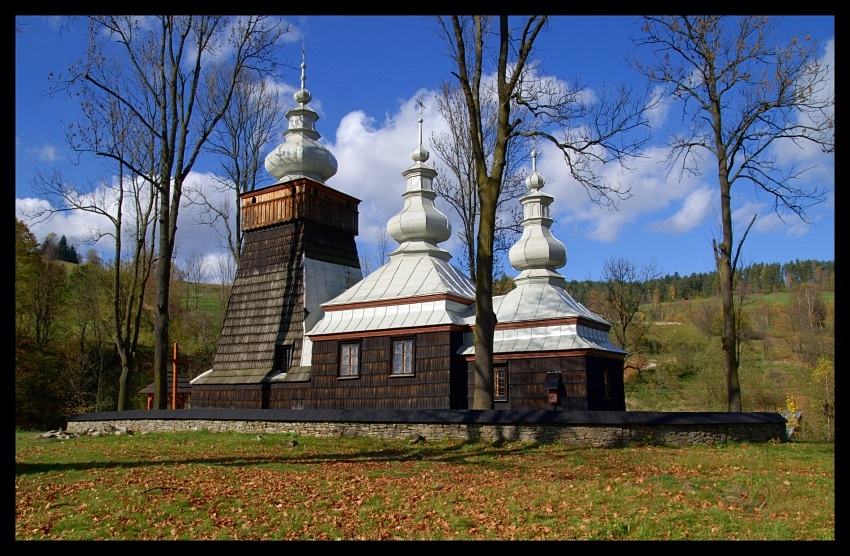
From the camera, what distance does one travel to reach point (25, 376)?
29609 mm

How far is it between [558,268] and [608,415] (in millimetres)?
10915

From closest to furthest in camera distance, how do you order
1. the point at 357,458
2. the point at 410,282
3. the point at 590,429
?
1. the point at 357,458
2. the point at 590,429
3. the point at 410,282

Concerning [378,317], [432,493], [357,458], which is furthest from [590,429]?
[378,317]

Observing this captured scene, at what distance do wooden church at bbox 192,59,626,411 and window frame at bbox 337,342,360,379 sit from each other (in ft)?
0.10

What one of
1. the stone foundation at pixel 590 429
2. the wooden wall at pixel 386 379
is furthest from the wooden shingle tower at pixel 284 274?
the stone foundation at pixel 590 429

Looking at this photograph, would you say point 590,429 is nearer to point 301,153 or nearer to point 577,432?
point 577,432

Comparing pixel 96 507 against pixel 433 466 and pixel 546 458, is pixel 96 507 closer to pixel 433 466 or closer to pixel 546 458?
pixel 433 466

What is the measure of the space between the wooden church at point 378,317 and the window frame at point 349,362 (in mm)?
32

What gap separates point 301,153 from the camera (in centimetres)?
2469

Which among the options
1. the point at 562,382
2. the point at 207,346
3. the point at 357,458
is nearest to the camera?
the point at 357,458

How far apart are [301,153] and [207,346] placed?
22.8 metres

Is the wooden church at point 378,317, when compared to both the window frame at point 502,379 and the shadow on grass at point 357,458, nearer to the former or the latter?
the window frame at point 502,379

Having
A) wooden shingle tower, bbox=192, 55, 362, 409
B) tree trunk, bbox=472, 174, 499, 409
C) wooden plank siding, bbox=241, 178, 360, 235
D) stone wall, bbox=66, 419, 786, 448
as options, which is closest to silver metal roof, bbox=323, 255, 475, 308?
wooden shingle tower, bbox=192, 55, 362, 409
